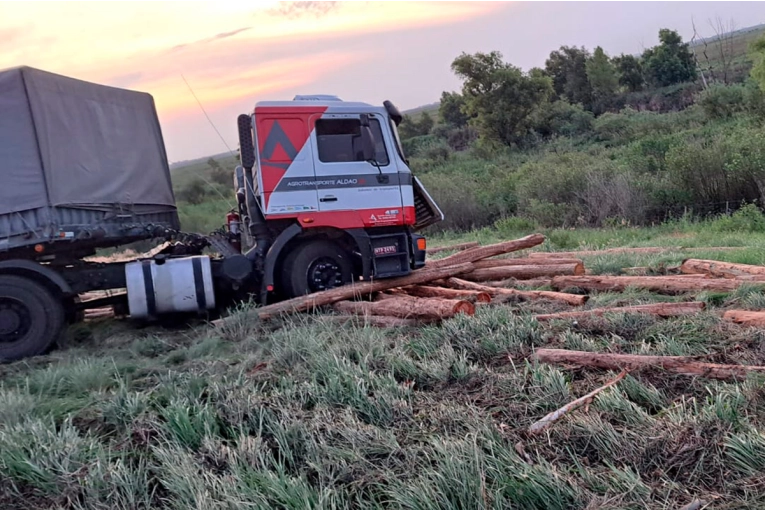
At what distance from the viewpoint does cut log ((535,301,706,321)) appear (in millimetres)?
6129

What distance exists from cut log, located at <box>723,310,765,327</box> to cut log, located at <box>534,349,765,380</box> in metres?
1.28

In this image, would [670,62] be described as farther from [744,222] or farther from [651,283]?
[651,283]

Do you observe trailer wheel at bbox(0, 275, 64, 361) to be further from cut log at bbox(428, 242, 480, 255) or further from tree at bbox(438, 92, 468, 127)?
tree at bbox(438, 92, 468, 127)

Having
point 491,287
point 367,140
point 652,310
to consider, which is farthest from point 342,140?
point 652,310

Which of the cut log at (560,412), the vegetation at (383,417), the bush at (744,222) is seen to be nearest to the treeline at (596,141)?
the bush at (744,222)

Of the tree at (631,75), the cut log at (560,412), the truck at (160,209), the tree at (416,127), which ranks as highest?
the tree at (631,75)

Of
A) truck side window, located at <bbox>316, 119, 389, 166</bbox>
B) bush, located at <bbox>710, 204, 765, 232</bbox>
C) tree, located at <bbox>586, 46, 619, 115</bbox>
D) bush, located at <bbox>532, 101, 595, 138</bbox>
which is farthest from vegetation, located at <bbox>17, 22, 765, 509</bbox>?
tree, located at <bbox>586, 46, 619, 115</bbox>

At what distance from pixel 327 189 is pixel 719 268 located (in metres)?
5.05

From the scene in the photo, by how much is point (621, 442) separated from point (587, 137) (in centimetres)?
3513

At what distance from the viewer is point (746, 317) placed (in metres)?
5.61

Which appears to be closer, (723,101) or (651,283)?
(651,283)

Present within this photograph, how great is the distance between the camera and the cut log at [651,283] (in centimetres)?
716

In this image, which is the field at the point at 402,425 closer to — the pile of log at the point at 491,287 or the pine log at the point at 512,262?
the pile of log at the point at 491,287

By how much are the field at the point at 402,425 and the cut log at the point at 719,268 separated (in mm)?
1325
